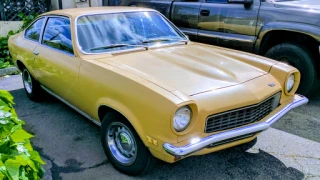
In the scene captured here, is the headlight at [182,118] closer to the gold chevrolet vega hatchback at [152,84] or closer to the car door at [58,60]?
the gold chevrolet vega hatchback at [152,84]

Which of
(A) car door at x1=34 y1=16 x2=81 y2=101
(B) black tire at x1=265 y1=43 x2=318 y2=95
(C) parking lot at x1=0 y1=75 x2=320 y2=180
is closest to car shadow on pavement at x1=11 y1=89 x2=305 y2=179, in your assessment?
(C) parking lot at x1=0 y1=75 x2=320 y2=180

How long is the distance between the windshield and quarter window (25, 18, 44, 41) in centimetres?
117

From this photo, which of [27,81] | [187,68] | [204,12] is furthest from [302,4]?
[27,81]

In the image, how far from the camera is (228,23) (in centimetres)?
523

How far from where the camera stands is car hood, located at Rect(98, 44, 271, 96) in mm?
2662

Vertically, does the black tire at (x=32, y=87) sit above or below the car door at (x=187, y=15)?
below

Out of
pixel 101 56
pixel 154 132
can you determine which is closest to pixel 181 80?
pixel 154 132

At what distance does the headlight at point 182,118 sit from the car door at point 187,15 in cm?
368

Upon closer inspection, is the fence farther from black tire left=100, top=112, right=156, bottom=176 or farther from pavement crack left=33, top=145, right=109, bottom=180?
black tire left=100, top=112, right=156, bottom=176

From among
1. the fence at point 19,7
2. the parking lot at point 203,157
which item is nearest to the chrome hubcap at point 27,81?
the parking lot at point 203,157

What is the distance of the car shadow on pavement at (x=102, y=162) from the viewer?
2.91m

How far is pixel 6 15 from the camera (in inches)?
315

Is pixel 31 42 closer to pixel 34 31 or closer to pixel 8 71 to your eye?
pixel 34 31

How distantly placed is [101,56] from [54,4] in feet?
21.0
